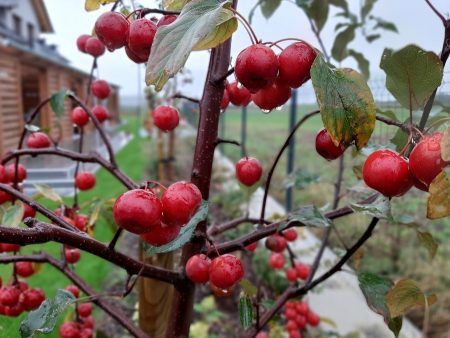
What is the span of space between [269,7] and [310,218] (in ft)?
2.44

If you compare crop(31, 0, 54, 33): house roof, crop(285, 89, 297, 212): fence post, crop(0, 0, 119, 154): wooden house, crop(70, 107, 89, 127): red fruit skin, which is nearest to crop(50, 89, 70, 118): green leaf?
crop(70, 107, 89, 127): red fruit skin

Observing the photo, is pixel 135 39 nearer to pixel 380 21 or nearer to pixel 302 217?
pixel 302 217

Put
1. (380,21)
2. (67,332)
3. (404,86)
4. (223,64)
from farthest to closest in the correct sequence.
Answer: (380,21), (67,332), (223,64), (404,86)

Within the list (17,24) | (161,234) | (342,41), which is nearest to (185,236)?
(161,234)

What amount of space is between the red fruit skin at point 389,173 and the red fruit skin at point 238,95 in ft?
1.01

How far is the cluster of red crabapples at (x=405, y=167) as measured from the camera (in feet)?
1.22

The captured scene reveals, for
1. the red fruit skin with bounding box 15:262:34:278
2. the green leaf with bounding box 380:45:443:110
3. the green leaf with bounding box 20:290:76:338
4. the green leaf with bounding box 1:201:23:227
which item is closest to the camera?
the green leaf with bounding box 380:45:443:110

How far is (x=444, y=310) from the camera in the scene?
7.88 feet

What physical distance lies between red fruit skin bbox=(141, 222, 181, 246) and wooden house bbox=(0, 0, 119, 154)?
247 centimetres

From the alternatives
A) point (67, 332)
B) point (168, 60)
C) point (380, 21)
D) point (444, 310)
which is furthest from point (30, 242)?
point (444, 310)

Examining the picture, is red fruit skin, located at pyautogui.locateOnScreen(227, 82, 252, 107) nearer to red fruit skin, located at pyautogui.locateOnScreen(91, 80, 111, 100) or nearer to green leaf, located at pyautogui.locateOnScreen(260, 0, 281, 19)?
red fruit skin, located at pyautogui.locateOnScreen(91, 80, 111, 100)

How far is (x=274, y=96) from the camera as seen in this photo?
1.67 ft

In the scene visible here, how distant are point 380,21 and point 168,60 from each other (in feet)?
4.80

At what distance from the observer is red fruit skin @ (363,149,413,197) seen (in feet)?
1.35
